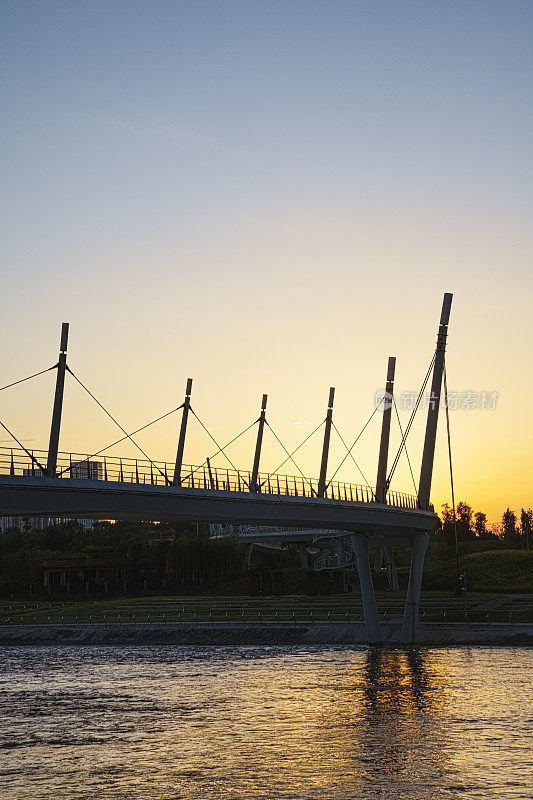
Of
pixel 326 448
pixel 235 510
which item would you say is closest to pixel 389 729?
pixel 235 510

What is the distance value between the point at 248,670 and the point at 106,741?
23.5m

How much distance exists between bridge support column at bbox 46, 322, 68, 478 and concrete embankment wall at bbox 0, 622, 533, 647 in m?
33.8

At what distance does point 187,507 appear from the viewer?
55031mm

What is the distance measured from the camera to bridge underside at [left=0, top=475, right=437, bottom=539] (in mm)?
45844

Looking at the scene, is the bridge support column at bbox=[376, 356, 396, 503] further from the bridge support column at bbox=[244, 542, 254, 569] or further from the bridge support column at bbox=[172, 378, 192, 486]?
the bridge support column at bbox=[244, 542, 254, 569]

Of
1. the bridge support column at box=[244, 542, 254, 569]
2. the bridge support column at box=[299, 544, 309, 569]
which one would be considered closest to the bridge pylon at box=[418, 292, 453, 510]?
the bridge support column at box=[299, 544, 309, 569]

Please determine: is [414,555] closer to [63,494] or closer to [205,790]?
A: [63,494]

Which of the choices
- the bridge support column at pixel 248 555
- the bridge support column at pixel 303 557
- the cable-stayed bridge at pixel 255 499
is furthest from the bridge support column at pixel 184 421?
the bridge support column at pixel 248 555

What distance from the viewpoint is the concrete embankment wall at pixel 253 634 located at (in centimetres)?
7075

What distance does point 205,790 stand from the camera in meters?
26.7

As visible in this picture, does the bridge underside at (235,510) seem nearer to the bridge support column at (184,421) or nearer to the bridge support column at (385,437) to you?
the bridge support column at (385,437)

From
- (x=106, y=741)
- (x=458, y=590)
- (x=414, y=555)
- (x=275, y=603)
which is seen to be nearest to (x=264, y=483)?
(x=414, y=555)

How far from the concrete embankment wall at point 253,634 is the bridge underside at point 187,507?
7.87 meters

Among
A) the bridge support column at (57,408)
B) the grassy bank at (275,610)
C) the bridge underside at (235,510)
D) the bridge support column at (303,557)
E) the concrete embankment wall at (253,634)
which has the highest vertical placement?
the bridge support column at (57,408)
